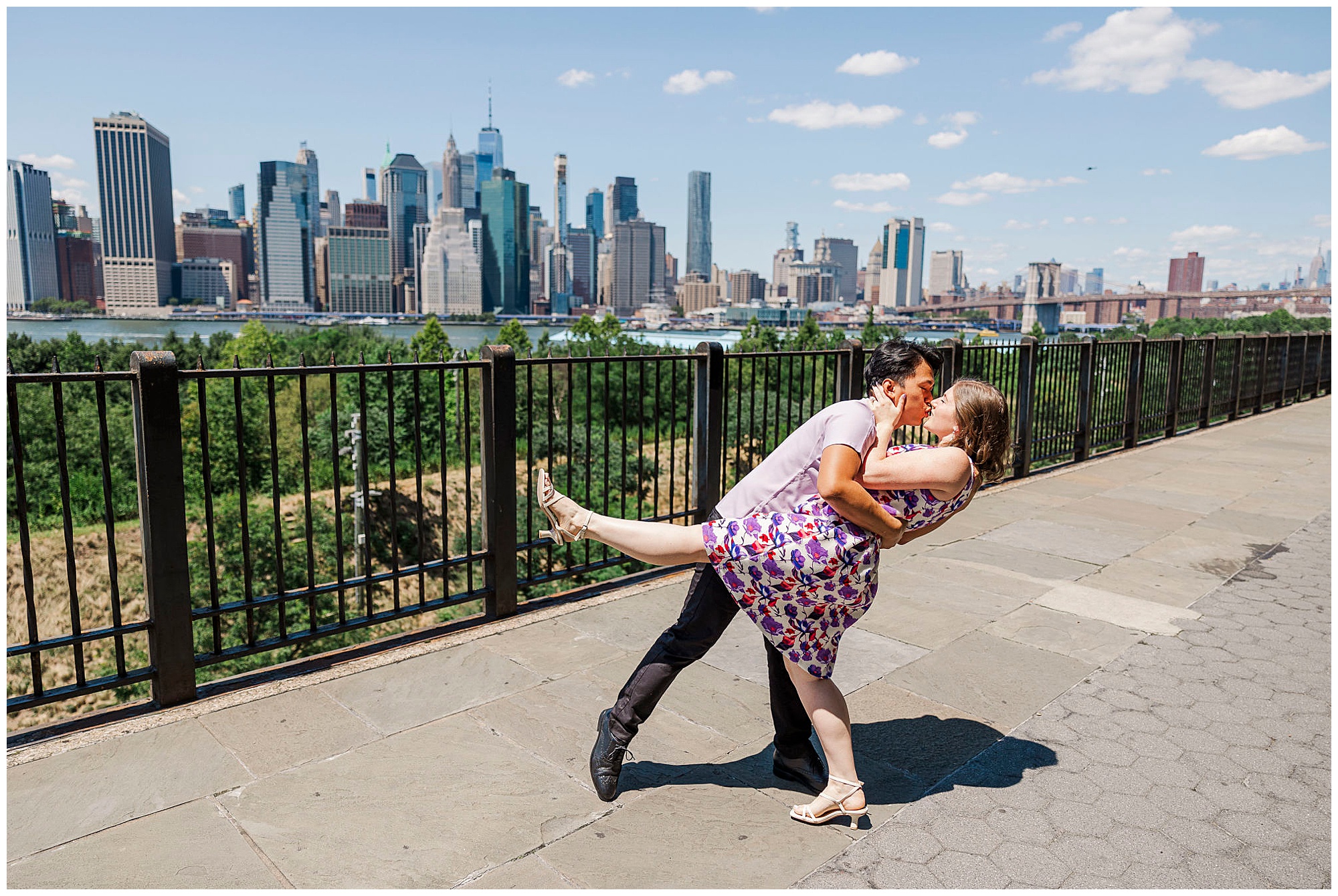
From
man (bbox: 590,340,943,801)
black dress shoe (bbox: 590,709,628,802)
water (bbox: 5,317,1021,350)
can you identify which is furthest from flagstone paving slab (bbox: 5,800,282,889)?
water (bbox: 5,317,1021,350)

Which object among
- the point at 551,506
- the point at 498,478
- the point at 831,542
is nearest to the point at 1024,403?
the point at 498,478

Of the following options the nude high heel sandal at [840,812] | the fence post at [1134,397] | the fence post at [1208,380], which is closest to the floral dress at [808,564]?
the nude high heel sandal at [840,812]

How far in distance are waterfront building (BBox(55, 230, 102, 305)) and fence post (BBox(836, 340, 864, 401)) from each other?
196933 millimetres

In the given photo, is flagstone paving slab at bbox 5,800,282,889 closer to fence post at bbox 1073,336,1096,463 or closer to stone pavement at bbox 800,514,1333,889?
stone pavement at bbox 800,514,1333,889

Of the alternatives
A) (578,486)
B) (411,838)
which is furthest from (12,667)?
(411,838)

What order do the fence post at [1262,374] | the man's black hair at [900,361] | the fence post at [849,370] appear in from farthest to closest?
the fence post at [1262,374] < the fence post at [849,370] < the man's black hair at [900,361]

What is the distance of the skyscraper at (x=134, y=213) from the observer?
592 feet

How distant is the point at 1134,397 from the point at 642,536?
407 inches

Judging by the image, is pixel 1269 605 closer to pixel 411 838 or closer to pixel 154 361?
pixel 411 838

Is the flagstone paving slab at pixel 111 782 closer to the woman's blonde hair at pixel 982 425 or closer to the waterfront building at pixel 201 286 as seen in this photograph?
the woman's blonde hair at pixel 982 425

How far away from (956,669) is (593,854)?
88.3 inches

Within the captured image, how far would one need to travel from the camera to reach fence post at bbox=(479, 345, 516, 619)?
468 cm

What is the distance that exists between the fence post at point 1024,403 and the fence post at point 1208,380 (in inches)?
214

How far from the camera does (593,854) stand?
2762mm
